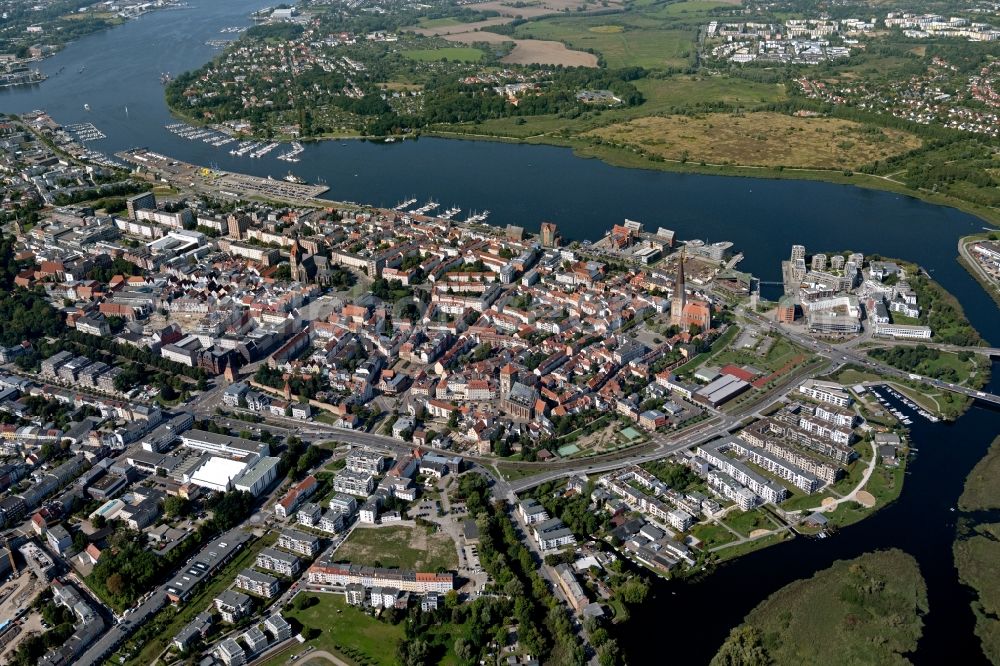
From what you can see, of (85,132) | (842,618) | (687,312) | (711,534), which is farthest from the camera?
(85,132)

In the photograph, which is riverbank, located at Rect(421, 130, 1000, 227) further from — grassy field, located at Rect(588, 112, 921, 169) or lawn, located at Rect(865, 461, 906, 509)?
lawn, located at Rect(865, 461, 906, 509)

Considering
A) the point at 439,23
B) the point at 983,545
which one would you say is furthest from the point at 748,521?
the point at 439,23

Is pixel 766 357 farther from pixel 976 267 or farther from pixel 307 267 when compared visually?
pixel 307 267

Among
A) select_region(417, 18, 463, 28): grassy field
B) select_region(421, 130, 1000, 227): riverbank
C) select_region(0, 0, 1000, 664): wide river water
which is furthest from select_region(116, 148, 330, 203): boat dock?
select_region(417, 18, 463, 28): grassy field

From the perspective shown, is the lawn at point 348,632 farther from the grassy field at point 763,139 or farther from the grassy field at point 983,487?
the grassy field at point 763,139

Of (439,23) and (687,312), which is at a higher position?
(439,23)

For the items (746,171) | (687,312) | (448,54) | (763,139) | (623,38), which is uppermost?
(448,54)
